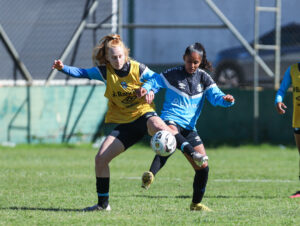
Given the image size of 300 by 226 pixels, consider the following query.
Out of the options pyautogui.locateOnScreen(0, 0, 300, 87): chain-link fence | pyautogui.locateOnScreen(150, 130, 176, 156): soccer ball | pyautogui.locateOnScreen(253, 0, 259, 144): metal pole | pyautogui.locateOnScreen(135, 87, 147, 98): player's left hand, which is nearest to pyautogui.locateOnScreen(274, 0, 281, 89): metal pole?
pyautogui.locateOnScreen(0, 0, 300, 87): chain-link fence

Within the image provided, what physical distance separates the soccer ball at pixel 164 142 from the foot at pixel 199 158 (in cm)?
25

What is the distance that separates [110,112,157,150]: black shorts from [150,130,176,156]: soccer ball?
40 centimetres

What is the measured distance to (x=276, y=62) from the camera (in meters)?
17.4

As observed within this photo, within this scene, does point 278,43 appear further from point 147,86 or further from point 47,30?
point 147,86

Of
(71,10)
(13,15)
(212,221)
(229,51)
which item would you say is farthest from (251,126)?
(212,221)

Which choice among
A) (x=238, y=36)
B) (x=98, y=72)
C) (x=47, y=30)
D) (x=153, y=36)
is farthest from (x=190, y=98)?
(x=153, y=36)

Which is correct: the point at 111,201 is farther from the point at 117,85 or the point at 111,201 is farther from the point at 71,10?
the point at 71,10

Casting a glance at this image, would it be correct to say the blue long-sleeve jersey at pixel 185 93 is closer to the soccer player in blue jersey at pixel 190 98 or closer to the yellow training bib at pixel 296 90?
the soccer player in blue jersey at pixel 190 98

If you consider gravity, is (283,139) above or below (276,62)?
below

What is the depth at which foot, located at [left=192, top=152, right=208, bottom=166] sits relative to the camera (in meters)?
6.94

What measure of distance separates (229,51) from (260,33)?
0.98 metres

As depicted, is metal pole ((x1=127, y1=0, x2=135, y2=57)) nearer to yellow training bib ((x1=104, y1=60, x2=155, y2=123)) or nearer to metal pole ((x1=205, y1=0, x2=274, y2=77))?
metal pole ((x1=205, y1=0, x2=274, y2=77))

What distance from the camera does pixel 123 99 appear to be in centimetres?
757

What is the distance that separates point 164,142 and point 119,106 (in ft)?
2.88
